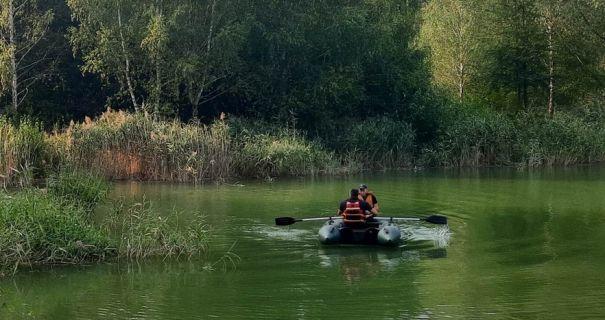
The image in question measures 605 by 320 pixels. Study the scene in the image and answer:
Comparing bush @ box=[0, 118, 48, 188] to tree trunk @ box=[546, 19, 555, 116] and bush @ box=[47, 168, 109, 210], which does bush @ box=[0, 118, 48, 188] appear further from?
tree trunk @ box=[546, 19, 555, 116]

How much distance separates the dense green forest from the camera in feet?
104

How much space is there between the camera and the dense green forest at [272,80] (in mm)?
31578

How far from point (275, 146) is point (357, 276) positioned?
15932mm

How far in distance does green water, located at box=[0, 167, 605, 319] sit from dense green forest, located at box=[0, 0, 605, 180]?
11133 mm

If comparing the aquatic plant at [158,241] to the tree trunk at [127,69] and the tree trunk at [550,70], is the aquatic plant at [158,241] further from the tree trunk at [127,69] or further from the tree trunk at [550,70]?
the tree trunk at [550,70]

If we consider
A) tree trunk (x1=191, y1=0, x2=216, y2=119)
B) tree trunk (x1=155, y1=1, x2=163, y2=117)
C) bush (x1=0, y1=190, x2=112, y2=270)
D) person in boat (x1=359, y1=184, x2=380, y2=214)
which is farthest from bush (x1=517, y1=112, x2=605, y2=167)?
bush (x1=0, y1=190, x2=112, y2=270)

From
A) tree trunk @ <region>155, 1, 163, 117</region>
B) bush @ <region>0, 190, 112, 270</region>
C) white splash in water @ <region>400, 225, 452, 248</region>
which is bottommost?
white splash in water @ <region>400, 225, 452, 248</region>

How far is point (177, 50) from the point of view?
3244 cm

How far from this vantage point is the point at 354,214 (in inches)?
639

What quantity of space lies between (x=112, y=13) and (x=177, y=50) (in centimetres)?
268

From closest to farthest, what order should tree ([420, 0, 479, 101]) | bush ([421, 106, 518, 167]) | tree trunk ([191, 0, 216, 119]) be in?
tree trunk ([191, 0, 216, 119]) → bush ([421, 106, 518, 167]) → tree ([420, 0, 479, 101])

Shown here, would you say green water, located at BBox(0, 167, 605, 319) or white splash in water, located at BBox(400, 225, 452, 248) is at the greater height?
white splash in water, located at BBox(400, 225, 452, 248)

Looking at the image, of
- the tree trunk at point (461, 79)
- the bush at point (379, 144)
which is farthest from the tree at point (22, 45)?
the tree trunk at point (461, 79)

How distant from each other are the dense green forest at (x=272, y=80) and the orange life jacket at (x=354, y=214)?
493 inches
